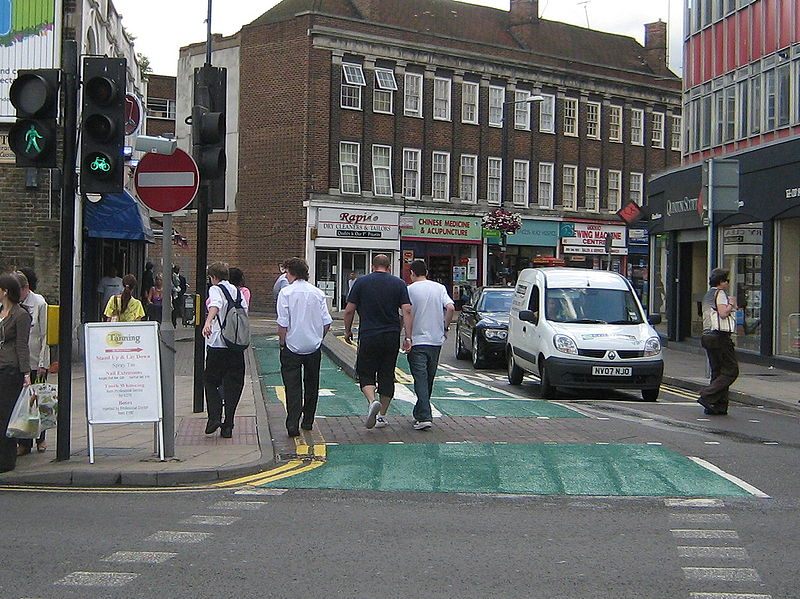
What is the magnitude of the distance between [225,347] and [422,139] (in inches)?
1450

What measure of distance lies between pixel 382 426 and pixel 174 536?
198 inches

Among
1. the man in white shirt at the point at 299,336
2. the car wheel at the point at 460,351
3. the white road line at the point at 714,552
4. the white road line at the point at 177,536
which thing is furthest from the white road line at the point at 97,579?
the car wheel at the point at 460,351

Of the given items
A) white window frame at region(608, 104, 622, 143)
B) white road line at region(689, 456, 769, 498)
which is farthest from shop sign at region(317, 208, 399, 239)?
white road line at region(689, 456, 769, 498)

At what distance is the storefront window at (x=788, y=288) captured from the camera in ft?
69.8

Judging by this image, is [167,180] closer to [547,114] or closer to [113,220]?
[113,220]

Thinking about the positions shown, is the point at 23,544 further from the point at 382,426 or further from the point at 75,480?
the point at 382,426

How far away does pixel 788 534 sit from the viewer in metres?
7.00

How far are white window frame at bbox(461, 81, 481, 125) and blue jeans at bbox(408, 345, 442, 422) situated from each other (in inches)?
1471

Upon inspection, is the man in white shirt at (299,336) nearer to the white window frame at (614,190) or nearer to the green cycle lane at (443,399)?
the green cycle lane at (443,399)

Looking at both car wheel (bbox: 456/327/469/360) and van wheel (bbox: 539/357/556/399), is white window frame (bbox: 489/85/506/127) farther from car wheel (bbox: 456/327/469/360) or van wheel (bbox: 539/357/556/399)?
van wheel (bbox: 539/357/556/399)

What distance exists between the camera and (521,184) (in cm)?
→ 5031

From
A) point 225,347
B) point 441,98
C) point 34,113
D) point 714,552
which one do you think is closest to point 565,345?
point 225,347

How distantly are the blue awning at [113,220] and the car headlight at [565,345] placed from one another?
9.29 meters

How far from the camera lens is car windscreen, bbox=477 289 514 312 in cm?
2150
